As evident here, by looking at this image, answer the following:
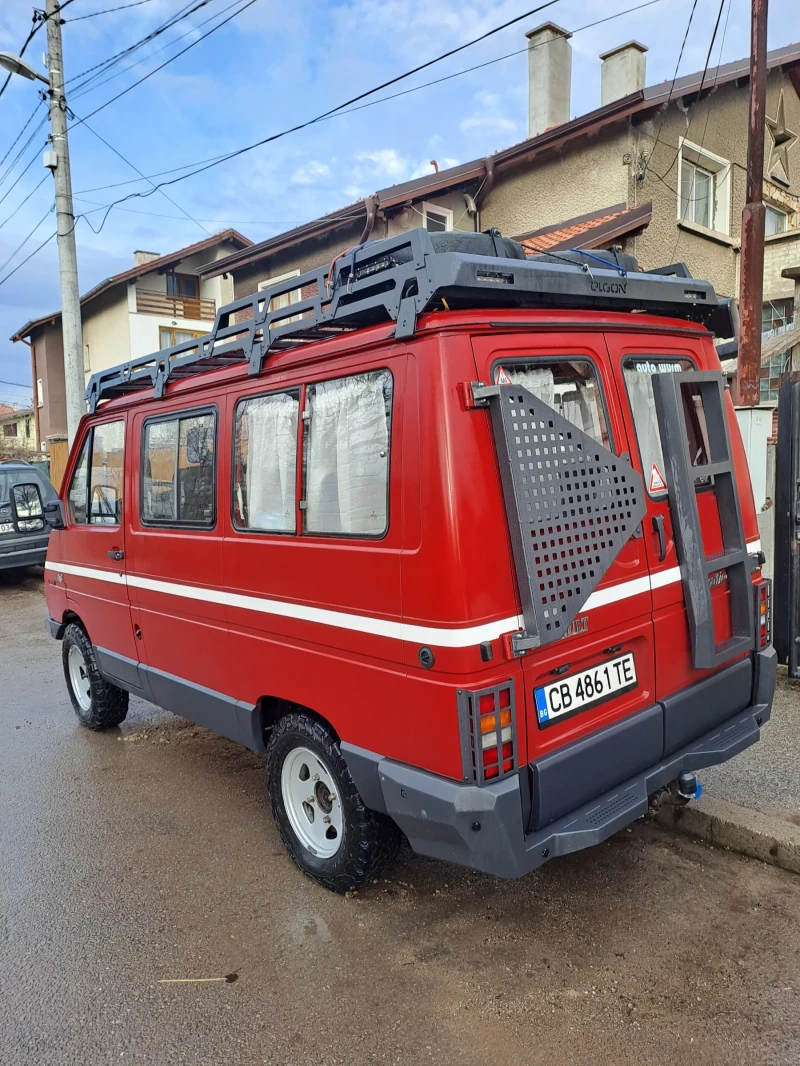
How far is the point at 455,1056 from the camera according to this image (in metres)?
2.38

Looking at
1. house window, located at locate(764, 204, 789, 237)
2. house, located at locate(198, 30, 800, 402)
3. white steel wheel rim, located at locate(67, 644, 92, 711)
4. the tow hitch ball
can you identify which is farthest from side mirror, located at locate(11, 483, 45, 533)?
house window, located at locate(764, 204, 789, 237)

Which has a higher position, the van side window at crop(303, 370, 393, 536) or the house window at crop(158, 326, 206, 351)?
the house window at crop(158, 326, 206, 351)

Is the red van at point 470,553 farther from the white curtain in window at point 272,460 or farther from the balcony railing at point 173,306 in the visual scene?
the balcony railing at point 173,306

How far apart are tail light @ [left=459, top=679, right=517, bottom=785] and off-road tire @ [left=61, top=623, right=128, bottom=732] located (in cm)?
361

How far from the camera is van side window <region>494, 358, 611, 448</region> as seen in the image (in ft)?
9.14

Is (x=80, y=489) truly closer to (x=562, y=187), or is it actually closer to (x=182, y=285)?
(x=562, y=187)

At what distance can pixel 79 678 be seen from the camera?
19.1 ft

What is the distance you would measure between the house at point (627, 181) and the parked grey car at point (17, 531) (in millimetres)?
6391

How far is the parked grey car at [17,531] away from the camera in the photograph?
462 inches

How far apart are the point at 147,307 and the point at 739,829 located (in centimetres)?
2741

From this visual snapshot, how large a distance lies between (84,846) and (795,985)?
326 cm

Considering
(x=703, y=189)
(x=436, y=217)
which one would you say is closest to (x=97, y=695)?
(x=436, y=217)

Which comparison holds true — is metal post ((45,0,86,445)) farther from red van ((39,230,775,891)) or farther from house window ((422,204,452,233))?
red van ((39,230,775,891))

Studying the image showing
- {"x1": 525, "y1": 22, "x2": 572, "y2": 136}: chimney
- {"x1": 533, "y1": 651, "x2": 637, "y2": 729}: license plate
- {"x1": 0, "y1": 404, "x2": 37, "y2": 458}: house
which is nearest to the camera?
{"x1": 533, "y1": 651, "x2": 637, "y2": 729}: license plate
